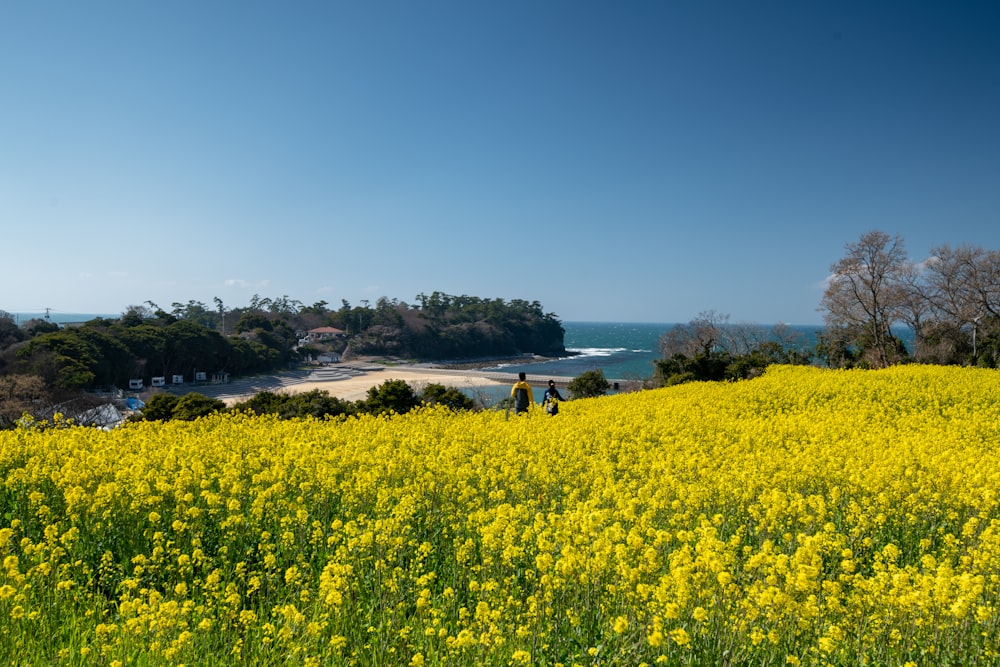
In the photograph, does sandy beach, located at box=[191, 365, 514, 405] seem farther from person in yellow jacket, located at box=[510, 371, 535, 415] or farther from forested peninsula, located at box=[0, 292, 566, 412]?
person in yellow jacket, located at box=[510, 371, 535, 415]

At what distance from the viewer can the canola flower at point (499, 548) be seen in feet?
11.5

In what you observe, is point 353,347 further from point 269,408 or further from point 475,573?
point 475,573

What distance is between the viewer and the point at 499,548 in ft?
15.4

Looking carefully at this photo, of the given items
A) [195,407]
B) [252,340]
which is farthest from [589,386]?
[252,340]

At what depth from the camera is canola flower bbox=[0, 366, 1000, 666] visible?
3.52 metres

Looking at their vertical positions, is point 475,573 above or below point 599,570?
below

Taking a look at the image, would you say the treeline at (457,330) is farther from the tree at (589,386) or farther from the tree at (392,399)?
the tree at (392,399)

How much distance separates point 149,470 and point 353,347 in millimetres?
84890

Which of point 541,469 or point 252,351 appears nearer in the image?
point 541,469

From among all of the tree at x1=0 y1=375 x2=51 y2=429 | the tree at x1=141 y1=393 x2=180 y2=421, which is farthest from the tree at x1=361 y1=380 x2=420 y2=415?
the tree at x1=0 y1=375 x2=51 y2=429

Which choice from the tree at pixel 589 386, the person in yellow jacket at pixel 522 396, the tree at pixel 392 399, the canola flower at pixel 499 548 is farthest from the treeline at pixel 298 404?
the tree at pixel 589 386

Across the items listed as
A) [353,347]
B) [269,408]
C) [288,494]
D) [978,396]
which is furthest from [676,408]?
[353,347]

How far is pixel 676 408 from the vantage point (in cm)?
1425

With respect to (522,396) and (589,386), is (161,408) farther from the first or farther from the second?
(589,386)
